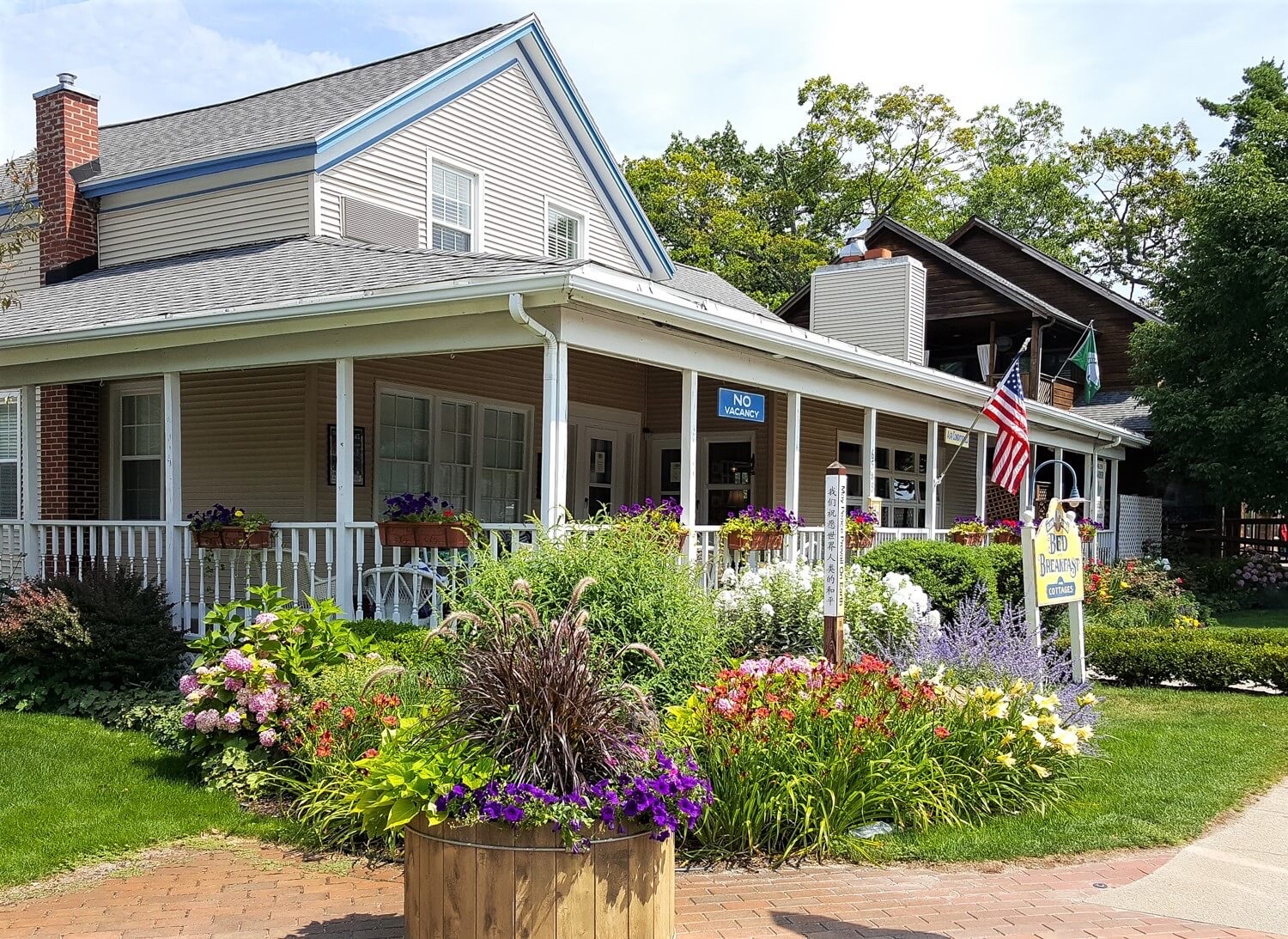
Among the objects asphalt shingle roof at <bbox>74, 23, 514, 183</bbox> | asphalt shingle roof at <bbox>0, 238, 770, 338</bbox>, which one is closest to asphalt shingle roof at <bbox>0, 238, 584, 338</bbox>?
asphalt shingle roof at <bbox>0, 238, 770, 338</bbox>

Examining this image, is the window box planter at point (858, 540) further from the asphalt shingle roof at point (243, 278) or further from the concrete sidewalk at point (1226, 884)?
the concrete sidewalk at point (1226, 884)

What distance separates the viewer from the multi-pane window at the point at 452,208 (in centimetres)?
1477

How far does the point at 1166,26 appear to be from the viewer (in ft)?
29.4

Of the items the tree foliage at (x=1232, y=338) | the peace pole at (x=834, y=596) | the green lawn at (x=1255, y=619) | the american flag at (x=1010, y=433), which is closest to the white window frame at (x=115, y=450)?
the peace pole at (x=834, y=596)

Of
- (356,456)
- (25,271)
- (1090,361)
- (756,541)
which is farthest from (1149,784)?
(1090,361)

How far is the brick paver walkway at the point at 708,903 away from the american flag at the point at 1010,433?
27.0 feet

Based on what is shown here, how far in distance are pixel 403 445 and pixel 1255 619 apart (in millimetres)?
14021

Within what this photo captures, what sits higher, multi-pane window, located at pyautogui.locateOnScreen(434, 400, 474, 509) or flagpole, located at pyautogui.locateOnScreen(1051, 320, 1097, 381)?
flagpole, located at pyautogui.locateOnScreen(1051, 320, 1097, 381)

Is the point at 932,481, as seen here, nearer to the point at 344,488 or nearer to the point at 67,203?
the point at 344,488

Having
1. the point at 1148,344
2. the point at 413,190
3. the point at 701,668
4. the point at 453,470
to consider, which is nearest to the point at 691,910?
the point at 701,668

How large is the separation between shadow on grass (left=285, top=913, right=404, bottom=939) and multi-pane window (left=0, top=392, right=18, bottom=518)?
438 inches

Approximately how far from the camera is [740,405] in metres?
11.1

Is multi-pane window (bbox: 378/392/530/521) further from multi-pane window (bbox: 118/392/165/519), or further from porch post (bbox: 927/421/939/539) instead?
porch post (bbox: 927/421/939/539)

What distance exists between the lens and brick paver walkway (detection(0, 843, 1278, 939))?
484 cm
